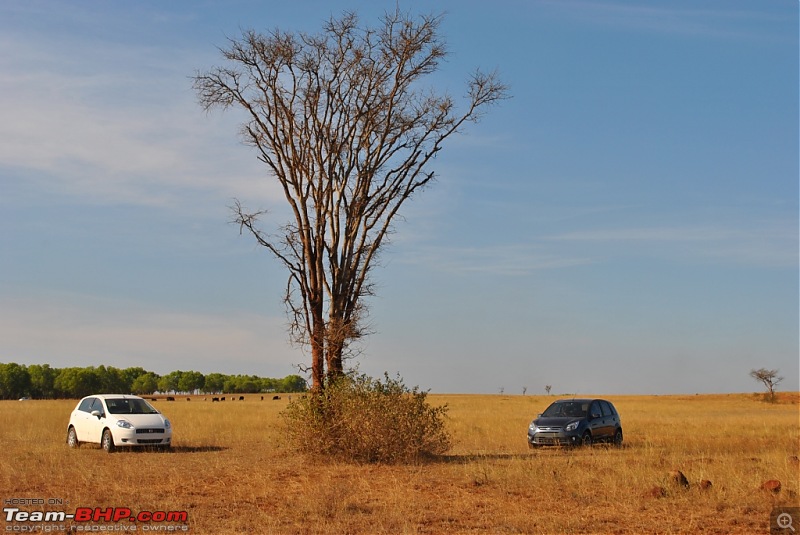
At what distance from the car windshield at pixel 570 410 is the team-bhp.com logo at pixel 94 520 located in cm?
1573

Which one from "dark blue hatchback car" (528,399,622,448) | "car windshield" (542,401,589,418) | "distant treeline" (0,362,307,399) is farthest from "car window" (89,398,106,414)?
"distant treeline" (0,362,307,399)

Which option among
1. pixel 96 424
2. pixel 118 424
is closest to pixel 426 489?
pixel 118 424

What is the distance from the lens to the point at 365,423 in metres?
18.6

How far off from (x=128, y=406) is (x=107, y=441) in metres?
1.50

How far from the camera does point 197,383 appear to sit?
192 meters

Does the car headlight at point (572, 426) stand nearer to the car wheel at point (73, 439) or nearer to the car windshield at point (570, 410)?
the car windshield at point (570, 410)

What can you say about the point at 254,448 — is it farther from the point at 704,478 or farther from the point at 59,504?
the point at 704,478

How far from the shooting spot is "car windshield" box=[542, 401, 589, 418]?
25.6 metres

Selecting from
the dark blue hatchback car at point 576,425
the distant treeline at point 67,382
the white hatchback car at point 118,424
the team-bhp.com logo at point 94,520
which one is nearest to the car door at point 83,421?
the white hatchback car at point 118,424

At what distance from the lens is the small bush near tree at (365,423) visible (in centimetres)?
1864

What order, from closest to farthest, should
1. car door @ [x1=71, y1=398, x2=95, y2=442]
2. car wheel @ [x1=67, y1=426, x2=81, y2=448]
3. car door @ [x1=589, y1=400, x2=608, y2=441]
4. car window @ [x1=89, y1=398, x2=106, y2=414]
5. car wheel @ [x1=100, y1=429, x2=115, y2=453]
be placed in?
car wheel @ [x1=100, y1=429, x2=115, y2=453], car window @ [x1=89, y1=398, x2=106, y2=414], car door @ [x1=71, y1=398, x2=95, y2=442], car wheel @ [x1=67, y1=426, x2=81, y2=448], car door @ [x1=589, y1=400, x2=608, y2=441]

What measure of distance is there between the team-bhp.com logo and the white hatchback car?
10.5 metres

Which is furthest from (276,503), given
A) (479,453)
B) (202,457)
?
(479,453)

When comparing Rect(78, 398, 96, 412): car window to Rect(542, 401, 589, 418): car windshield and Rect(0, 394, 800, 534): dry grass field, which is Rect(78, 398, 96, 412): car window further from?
Rect(542, 401, 589, 418): car windshield
